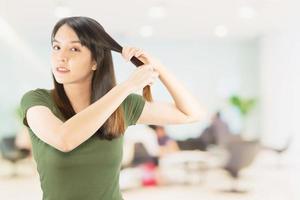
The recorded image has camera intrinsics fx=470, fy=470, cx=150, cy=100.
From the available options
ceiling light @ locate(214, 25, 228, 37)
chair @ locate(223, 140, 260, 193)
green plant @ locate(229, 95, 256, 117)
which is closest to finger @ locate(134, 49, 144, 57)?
chair @ locate(223, 140, 260, 193)

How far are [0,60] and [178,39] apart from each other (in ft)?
11.4

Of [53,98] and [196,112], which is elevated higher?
[53,98]

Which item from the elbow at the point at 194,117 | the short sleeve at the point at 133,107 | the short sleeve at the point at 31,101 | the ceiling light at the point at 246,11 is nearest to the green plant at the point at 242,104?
the ceiling light at the point at 246,11

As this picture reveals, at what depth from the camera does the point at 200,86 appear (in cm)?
982

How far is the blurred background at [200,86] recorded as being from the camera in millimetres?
5812

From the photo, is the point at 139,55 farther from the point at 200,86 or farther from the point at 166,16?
the point at 200,86

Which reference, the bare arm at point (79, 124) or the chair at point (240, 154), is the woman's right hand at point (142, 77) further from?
the chair at point (240, 154)

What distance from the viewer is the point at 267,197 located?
530 centimetres

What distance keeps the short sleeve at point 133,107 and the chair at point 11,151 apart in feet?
19.2

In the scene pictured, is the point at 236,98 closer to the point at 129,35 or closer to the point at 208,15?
the point at 129,35

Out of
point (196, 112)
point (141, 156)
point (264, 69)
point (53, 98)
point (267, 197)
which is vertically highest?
point (53, 98)

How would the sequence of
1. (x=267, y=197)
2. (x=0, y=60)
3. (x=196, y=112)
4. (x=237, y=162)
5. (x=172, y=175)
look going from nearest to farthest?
(x=196, y=112) < (x=267, y=197) < (x=237, y=162) < (x=172, y=175) < (x=0, y=60)

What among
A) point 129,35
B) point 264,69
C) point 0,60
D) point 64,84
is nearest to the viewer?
point 64,84

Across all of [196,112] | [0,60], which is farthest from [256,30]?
[196,112]
